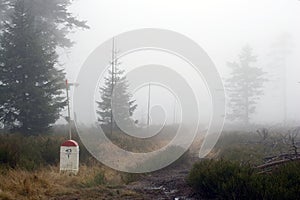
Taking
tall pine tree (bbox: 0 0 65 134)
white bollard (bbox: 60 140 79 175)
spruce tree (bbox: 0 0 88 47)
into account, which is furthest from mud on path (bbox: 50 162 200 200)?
spruce tree (bbox: 0 0 88 47)

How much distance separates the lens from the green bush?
5286mm

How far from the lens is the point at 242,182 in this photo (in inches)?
233

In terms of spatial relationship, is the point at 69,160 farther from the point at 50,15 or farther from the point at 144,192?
the point at 50,15

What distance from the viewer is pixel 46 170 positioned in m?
8.84

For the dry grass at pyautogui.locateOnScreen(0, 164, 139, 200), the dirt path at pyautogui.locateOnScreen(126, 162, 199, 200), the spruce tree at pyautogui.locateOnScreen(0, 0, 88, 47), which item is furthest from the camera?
the spruce tree at pyautogui.locateOnScreen(0, 0, 88, 47)

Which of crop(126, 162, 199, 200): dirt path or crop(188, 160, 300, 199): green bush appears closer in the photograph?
crop(188, 160, 300, 199): green bush

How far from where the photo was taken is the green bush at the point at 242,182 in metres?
5.29

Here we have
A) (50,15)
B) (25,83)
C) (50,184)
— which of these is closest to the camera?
(50,184)

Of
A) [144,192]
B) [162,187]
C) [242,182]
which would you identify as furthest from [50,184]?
[242,182]

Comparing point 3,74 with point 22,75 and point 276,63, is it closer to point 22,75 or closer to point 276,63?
point 22,75

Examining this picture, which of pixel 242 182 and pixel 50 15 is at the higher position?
pixel 50 15

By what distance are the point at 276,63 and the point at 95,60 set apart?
40.8 meters

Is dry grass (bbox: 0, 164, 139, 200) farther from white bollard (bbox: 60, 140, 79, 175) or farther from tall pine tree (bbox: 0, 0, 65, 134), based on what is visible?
tall pine tree (bbox: 0, 0, 65, 134)

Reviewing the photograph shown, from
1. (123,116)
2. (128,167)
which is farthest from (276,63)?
(128,167)
